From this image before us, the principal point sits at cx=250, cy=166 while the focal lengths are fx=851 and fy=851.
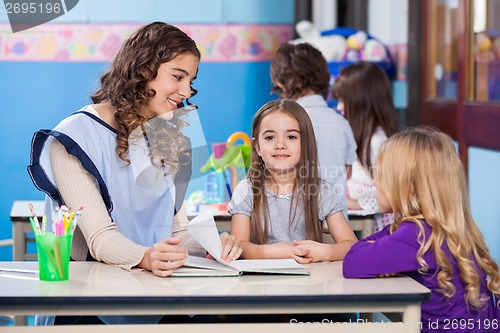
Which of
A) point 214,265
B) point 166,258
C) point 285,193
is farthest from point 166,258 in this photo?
point 285,193

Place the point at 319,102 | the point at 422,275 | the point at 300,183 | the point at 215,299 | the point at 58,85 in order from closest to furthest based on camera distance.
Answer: the point at 215,299 → the point at 422,275 → the point at 300,183 → the point at 319,102 → the point at 58,85

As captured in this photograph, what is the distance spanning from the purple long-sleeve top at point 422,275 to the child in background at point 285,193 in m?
0.43

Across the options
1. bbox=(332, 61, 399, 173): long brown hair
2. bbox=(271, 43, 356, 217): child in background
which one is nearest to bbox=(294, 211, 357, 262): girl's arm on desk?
bbox=(271, 43, 356, 217): child in background

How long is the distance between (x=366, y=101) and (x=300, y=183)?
5.08 ft

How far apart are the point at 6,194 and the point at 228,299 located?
4.03 metres

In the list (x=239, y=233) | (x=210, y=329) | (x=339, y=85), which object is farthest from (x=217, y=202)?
(x=210, y=329)

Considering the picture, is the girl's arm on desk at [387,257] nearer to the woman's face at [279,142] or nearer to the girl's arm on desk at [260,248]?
the girl's arm on desk at [260,248]

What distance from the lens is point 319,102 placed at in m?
3.49

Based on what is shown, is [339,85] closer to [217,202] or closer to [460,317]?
[217,202]

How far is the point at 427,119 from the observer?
16.0 feet

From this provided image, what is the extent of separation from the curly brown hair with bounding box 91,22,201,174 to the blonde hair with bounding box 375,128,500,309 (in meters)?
0.57

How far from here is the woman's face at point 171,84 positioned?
2.19 meters

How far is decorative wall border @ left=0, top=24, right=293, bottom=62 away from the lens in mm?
5355

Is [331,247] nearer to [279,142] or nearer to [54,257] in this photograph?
[279,142]
